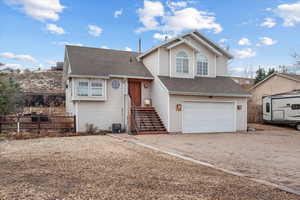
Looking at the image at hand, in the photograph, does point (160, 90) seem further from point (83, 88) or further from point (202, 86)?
point (83, 88)

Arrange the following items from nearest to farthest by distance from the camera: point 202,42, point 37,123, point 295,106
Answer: point 37,123 → point 202,42 → point 295,106

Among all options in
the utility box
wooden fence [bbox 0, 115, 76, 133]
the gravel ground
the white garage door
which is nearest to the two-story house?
the white garage door

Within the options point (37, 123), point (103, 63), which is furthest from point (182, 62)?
point (37, 123)

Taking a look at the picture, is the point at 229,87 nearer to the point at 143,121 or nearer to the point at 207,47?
the point at 207,47

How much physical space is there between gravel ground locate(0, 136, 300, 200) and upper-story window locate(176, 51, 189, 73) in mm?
9367

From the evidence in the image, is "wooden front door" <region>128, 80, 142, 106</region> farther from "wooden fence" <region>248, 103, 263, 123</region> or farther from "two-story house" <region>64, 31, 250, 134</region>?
"wooden fence" <region>248, 103, 263, 123</region>

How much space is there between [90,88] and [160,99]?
444 centimetres

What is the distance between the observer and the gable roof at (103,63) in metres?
13.9

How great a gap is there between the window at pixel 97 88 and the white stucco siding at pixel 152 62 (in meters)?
3.86

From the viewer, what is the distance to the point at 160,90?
14305 mm

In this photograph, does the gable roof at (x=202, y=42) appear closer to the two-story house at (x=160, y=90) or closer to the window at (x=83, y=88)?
the two-story house at (x=160, y=90)

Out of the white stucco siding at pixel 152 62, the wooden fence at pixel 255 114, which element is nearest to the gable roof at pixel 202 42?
the white stucco siding at pixel 152 62

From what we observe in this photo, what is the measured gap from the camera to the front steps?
520 inches

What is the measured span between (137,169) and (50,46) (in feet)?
69.4
